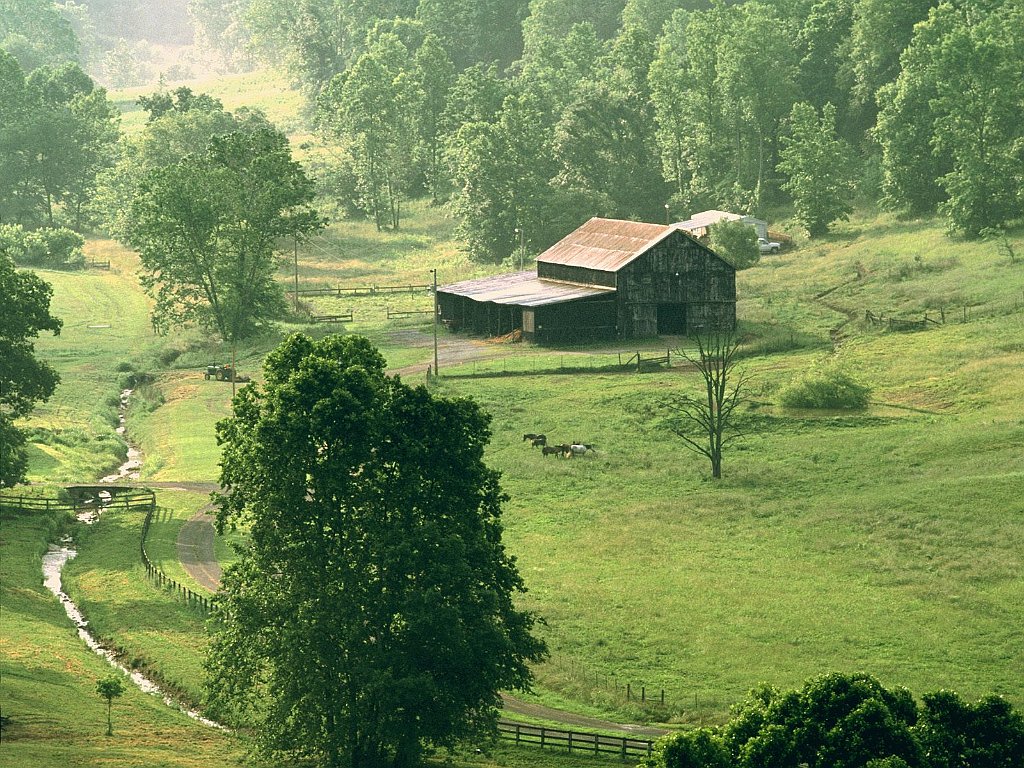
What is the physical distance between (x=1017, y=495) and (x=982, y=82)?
65957 millimetres

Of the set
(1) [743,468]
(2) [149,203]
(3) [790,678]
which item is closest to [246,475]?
(3) [790,678]

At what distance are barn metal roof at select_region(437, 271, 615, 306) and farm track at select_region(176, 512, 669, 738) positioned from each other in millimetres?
39114

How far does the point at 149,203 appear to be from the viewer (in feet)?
454

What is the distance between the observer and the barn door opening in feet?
422

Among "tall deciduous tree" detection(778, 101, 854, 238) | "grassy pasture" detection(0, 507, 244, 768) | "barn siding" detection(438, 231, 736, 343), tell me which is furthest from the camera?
"tall deciduous tree" detection(778, 101, 854, 238)

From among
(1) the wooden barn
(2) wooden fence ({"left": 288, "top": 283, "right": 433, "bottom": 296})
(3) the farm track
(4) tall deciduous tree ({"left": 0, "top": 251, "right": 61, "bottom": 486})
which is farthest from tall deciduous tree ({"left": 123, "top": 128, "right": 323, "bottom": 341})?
(3) the farm track

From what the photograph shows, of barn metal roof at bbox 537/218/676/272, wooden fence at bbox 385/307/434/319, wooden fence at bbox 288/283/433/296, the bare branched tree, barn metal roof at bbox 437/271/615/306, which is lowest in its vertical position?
the bare branched tree

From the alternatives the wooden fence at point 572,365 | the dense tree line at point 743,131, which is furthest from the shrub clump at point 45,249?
the wooden fence at point 572,365

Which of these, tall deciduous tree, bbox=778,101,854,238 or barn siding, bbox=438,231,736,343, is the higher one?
tall deciduous tree, bbox=778,101,854,238

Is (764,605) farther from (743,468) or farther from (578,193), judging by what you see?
(578,193)

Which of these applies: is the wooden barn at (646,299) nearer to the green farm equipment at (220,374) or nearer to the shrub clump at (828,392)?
the green farm equipment at (220,374)

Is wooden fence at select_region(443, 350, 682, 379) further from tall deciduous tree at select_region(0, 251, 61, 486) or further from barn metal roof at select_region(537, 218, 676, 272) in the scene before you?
tall deciduous tree at select_region(0, 251, 61, 486)

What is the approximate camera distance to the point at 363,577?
59656 millimetres

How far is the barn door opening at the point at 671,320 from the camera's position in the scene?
422 feet
